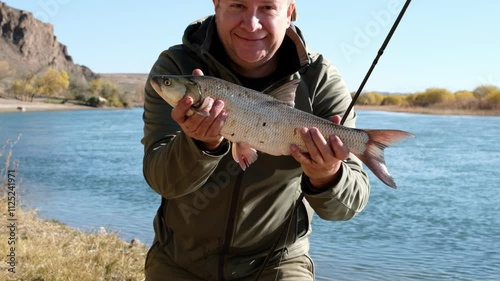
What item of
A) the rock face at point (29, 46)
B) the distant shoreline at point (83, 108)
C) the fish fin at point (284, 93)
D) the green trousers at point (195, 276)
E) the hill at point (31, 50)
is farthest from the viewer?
the rock face at point (29, 46)

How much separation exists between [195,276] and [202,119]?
1.16m

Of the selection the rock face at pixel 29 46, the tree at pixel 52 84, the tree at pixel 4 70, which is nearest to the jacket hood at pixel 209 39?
the tree at pixel 52 84

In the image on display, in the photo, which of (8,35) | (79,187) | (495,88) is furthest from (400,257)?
(8,35)

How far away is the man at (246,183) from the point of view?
3223 millimetres

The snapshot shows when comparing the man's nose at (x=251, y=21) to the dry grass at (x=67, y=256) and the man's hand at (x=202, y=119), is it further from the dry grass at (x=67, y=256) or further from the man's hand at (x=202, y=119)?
the dry grass at (x=67, y=256)

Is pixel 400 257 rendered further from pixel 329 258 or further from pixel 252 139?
pixel 252 139

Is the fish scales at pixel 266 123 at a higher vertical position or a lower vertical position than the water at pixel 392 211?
higher

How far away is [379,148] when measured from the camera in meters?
2.86

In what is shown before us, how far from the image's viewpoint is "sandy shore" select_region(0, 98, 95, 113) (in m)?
74.0

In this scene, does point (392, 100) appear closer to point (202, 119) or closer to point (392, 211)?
point (392, 211)

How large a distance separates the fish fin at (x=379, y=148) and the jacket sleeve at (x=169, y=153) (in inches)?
26.5

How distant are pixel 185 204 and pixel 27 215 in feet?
23.0

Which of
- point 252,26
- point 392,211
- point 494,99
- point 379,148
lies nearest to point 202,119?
point 252,26

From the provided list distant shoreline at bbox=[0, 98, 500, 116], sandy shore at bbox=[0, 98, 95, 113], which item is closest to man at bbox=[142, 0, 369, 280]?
distant shoreline at bbox=[0, 98, 500, 116]
